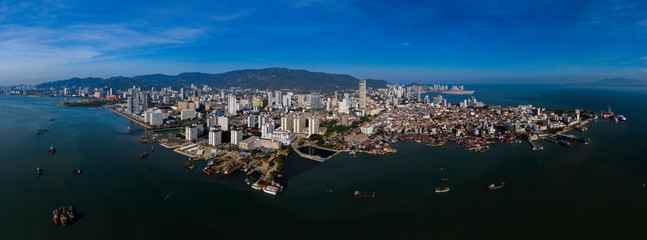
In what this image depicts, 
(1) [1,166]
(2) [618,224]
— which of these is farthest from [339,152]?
(1) [1,166]

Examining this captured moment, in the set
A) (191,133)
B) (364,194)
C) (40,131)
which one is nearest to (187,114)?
(40,131)

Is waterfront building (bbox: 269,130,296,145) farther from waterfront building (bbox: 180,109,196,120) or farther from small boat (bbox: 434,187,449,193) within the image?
waterfront building (bbox: 180,109,196,120)

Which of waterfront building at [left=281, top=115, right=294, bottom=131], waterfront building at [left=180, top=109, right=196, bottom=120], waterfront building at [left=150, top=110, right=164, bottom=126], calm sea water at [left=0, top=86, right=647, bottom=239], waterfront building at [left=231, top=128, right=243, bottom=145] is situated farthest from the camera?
waterfront building at [left=180, top=109, right=196, bottom=120]

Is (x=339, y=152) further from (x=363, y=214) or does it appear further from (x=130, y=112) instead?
(x=130, y=112)

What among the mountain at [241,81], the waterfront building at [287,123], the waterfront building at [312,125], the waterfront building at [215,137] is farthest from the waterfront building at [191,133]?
the mountain at [241,81]

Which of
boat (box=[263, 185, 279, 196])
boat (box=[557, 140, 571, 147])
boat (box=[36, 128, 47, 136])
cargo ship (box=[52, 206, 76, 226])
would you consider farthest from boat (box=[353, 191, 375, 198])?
boat (box=[36, 128, 47, 136])

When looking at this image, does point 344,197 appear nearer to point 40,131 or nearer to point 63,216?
point 63,216
